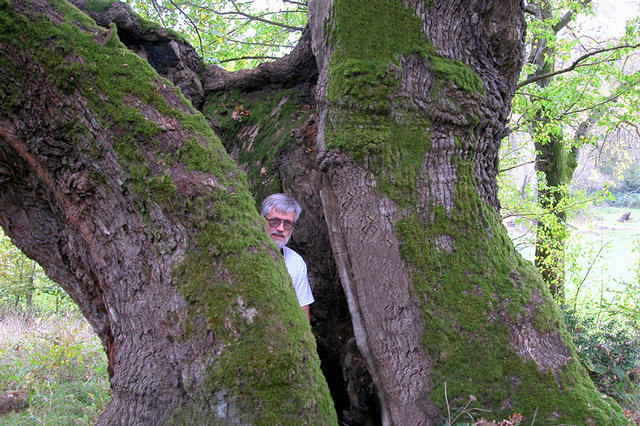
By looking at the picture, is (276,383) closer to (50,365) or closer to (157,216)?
(157,216)

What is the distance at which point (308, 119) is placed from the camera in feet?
12.8

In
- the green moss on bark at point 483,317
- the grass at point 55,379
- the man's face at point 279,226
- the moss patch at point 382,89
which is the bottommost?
the grass at point 55,379

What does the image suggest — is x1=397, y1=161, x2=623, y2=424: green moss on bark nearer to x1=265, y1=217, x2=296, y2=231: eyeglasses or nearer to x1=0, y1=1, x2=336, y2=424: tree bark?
x1=0, y1=1, x2=336, y2=424: tree bark

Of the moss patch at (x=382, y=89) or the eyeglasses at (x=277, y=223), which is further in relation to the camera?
the eyeglasses at (x=277, y=223)

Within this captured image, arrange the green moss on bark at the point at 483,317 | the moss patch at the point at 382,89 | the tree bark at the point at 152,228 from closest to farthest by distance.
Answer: the tree bark at the point at 152,228, the green moss on bark at the point at 483,317, the moss patch at the point at 382,89

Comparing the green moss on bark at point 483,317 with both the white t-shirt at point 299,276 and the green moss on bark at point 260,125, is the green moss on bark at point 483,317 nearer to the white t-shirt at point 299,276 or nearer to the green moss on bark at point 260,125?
the white t-shirt at point 299,276

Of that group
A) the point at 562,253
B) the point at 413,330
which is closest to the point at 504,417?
the point at 413,330

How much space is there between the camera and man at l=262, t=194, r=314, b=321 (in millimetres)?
3402

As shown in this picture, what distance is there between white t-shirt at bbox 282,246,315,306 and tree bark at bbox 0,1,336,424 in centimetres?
90

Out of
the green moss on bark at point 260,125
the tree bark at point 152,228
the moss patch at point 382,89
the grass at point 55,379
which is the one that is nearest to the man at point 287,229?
the green moss on bark at point 260,125

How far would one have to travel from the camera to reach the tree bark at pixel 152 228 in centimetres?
213

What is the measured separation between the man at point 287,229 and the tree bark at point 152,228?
34.0 inches

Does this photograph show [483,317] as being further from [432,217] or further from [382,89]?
[382,89]

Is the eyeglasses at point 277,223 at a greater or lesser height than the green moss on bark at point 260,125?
lesser
